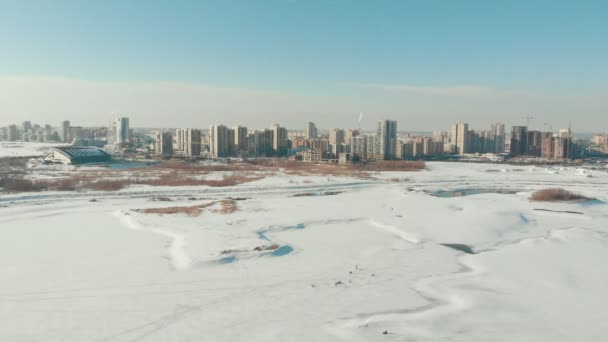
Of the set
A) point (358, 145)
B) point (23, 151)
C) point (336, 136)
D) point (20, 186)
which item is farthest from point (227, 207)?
point (336, 136)

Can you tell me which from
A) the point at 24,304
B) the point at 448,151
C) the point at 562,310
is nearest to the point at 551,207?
the point at 562,310

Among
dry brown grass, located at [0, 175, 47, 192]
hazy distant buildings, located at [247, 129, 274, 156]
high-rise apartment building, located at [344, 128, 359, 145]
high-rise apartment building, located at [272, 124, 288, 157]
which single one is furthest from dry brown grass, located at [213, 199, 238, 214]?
high-rise apartment building, located at [344, 128, 359, 145]

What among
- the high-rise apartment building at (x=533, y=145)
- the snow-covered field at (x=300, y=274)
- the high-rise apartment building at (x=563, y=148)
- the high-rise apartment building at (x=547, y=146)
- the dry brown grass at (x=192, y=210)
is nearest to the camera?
the snow-covered field at (x=300, y=274)

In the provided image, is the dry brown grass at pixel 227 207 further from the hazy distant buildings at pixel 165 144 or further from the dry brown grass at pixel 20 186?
the hazy distant buildings at pixel 165 144

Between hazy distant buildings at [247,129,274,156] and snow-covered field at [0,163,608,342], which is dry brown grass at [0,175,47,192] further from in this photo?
hazy distant buildings at [247,129,274,156]

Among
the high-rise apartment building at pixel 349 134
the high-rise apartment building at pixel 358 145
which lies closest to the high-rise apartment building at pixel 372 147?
the high-rise apartment building at pixel 358 145
